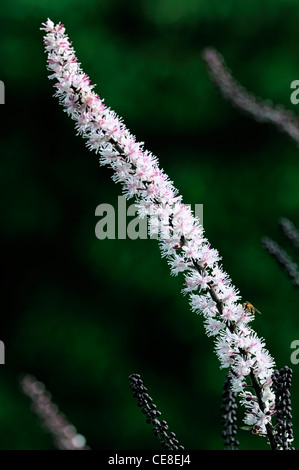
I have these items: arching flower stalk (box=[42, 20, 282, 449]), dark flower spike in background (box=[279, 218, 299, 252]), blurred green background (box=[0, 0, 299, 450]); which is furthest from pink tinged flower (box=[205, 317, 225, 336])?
blurred green background (box=[0, 0, 299, 450])

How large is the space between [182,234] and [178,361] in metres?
3.32

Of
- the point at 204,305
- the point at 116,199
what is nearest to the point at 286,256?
the point at 204,305

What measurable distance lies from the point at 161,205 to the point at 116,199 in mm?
3253

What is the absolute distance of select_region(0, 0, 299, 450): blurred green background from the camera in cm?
430

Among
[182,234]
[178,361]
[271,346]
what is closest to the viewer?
[182,234]

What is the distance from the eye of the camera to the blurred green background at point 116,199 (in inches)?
169

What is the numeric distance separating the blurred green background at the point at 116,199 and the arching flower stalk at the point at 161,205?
2983 mm

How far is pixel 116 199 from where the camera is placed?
14.6 ft

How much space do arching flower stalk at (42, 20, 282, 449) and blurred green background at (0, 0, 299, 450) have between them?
2983 mm

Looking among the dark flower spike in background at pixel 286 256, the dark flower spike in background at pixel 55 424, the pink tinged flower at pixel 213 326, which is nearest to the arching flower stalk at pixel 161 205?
the pink tinged flower at pixel 213 326

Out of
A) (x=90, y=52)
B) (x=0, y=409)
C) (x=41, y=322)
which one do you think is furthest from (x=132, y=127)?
(x=0, y=409)

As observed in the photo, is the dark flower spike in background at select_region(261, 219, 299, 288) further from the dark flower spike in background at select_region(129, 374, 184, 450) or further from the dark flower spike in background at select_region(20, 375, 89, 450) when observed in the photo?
the dark flower spike in background at select_region(20, 375, 89, 450)

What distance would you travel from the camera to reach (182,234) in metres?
1.18

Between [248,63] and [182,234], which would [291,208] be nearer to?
[248,63]
